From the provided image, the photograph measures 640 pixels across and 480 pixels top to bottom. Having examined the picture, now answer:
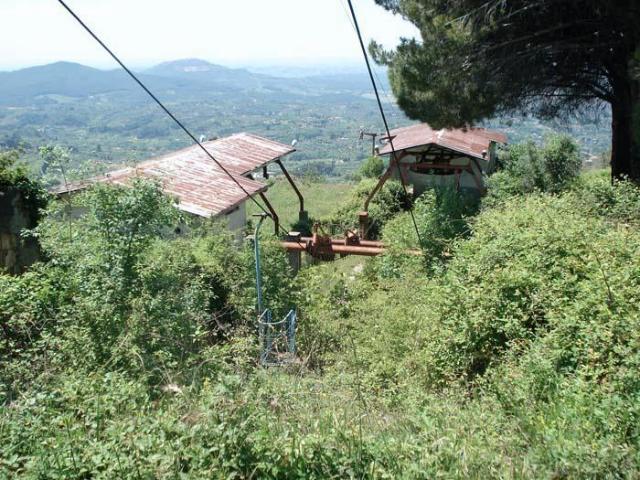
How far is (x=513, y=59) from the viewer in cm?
1236

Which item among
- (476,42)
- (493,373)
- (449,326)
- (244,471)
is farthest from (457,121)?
(244,471)

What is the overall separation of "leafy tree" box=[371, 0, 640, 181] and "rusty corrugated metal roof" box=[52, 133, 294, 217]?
224 inches

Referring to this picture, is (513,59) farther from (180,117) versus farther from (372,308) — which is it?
(180,117)

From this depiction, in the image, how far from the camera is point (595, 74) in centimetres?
1366

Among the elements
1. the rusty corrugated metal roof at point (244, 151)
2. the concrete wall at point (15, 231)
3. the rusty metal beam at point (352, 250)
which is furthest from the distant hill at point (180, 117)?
the concrete wall at point (15, 231)

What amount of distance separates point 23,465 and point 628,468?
4.20m

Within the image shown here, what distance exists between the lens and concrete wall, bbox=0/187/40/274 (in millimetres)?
9469

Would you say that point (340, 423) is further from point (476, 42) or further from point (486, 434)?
point (476, 42)

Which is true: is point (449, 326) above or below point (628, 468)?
below

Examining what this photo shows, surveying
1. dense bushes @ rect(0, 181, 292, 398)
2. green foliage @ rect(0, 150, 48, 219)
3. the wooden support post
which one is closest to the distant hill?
the wooden support post

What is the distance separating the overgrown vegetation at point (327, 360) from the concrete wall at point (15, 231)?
3.52 ft

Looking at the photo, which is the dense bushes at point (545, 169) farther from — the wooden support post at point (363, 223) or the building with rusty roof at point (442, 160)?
the wooden support post at point (363, 223)

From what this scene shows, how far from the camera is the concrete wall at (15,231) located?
9.47 m

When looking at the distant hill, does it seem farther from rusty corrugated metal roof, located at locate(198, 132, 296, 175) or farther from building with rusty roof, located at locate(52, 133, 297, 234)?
building with rusty roof, located at locate(52, 133, 297, 234)
